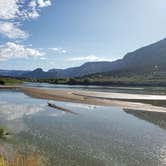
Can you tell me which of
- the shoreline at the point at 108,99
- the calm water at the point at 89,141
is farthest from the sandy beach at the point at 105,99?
the calm water at the point at 89,141

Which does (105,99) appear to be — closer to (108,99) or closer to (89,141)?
(108,99)

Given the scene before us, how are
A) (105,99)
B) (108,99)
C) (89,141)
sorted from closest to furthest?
(89,141), (105,99), (108,99)

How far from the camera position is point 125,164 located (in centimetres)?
1333

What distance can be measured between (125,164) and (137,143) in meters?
4.36

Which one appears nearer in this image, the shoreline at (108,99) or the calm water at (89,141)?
the calm water at (89,141)

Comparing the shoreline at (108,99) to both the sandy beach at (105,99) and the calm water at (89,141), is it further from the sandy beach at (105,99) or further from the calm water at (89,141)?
the calm water at (89,141)

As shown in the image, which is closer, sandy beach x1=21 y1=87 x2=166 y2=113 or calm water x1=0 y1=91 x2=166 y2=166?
calm water x1=0 y1=91 x2=166 y2=166

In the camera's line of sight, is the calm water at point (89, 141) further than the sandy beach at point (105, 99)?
No

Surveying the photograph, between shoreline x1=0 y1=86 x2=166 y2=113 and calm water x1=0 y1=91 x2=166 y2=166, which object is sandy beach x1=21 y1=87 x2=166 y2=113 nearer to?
shoreline x1=0 y1=86 x2=166 y2=113

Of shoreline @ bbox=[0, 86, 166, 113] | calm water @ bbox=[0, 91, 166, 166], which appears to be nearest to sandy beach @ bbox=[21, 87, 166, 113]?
shoreline @ bbox=[0, 86, 166, 113]

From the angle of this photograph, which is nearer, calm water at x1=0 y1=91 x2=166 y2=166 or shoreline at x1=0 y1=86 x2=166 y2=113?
calm water at x1=0 y1=91 x2=166 y2=166

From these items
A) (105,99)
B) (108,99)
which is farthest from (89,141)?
(108,99)

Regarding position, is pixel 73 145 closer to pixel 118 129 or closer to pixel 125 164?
pixel 125 164

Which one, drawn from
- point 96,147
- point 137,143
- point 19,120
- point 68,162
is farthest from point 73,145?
point 19,120
